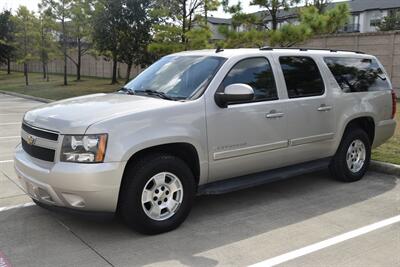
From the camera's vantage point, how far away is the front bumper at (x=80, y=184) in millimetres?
4230

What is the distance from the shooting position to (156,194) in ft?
15.3

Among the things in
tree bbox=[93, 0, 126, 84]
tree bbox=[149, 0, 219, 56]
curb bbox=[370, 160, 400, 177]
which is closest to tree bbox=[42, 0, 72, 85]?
tree bbox=[93, 0, 126, 84]

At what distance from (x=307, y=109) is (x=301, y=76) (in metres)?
0.43

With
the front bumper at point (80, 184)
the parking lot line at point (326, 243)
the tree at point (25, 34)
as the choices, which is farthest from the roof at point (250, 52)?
the tree at point (25, 34)

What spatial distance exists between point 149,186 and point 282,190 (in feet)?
7.50

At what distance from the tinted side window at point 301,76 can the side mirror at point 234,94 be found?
1009 mm

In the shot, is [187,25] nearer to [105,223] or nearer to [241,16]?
[241,16]

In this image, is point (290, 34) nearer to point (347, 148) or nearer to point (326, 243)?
point (347, 148)

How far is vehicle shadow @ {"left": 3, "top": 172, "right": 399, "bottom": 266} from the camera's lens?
4281 mm

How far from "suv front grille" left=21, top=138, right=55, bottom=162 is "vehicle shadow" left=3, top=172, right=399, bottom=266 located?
0.82m

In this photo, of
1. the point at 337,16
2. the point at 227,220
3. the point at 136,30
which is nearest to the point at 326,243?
the point at 227,220

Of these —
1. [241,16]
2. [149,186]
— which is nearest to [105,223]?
[149,186]

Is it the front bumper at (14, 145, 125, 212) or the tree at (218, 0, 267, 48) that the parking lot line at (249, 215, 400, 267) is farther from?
the tree at (218, 0, 267, 48)

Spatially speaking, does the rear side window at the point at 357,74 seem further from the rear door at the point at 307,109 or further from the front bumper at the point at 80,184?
the front bumper at the point at 80,184
